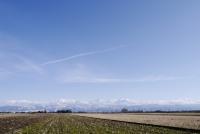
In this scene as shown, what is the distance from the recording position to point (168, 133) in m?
32.9

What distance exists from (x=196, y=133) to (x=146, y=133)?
16.1ft

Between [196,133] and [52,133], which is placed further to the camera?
[52,133]

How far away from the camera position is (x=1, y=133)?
3434 centimetres

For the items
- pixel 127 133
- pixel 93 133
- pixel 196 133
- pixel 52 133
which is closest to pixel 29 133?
pixel 52 133

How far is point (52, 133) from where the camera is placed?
3347cm

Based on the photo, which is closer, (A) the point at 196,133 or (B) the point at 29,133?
(A) the point at 196,133

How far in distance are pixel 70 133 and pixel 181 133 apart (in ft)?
37.2

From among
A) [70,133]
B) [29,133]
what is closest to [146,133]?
[70,133]

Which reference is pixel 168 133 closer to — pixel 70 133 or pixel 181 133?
pixel 181 133

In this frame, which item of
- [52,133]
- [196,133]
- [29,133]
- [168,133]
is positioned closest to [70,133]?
[52,133]

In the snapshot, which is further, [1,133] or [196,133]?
[1,133]

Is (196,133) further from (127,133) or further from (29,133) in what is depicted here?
(29,133)

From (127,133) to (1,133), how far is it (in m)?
13.4

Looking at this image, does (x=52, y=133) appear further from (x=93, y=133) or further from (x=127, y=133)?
(x=127, y=133)
